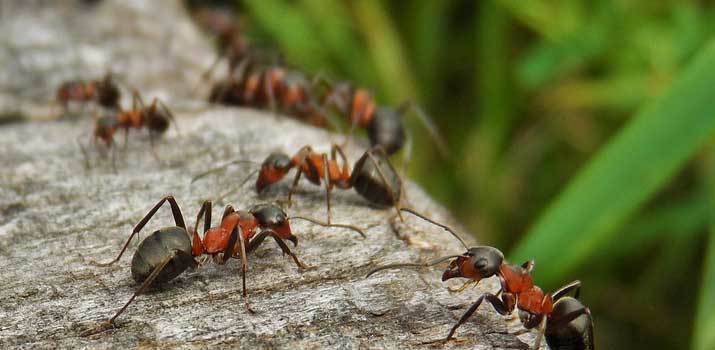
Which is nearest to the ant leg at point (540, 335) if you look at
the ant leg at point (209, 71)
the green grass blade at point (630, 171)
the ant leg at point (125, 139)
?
the green grass blade at point (630, 171)

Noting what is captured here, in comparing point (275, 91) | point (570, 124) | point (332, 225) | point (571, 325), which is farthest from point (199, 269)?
point (570, 124)

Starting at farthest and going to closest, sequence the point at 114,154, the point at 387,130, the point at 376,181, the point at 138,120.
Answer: the point at 387,130, the point at 138,120, the point at 114,154, the point at 376,181

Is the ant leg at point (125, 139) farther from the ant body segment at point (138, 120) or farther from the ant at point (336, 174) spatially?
the ant at point (336, 174)

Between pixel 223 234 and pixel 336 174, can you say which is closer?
pixel 223 234

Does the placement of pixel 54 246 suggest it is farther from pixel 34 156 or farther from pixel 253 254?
pixel 34 156

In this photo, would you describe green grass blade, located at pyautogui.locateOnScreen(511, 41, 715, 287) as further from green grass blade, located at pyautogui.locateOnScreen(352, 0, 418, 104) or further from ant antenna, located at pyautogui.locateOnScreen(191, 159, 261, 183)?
green grass blade, located at pyautogui.locateOnScreen(352, 0, 418, 104)

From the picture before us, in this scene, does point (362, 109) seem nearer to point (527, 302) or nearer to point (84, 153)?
point (84, 153)
